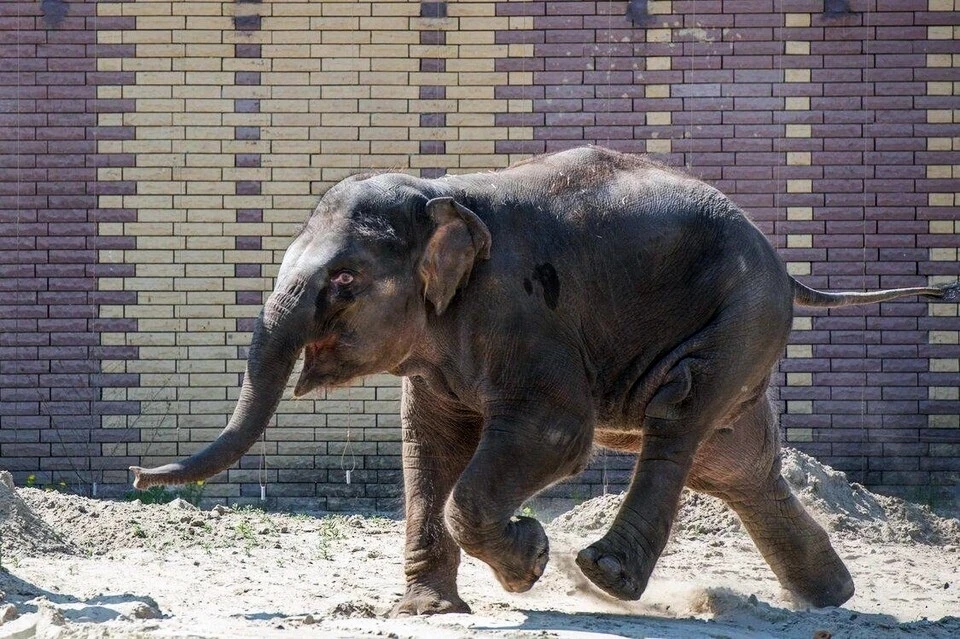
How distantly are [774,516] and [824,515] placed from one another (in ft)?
7.84

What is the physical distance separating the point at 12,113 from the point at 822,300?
700 cm

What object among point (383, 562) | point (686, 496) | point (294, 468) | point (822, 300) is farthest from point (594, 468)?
point (822, 300)

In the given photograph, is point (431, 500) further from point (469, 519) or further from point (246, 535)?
point (246, 535)

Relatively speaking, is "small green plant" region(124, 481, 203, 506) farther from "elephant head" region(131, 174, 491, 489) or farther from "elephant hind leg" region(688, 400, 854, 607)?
"elephant head" region(131, 174, 491, 489)

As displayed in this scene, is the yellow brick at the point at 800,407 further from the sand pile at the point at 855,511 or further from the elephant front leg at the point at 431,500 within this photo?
the elephant front leg at the point at 431,500

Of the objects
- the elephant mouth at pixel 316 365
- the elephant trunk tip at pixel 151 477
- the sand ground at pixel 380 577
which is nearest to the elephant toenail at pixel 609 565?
the sand ground at pixel 380 577

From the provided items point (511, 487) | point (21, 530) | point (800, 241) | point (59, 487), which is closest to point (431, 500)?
point (511, 487)

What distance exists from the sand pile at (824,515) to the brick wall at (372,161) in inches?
43.7

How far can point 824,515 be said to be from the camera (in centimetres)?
999

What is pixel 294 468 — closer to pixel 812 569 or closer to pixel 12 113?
pixel 12 113

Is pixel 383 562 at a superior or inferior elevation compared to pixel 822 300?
inferior

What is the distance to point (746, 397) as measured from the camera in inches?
273

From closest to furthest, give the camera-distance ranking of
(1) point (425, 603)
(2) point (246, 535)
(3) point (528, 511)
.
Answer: (1) point (425, 603) → (2) point (246, 535) → (3) point (528, 511)

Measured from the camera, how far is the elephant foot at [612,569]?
6109 mm
